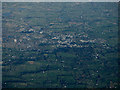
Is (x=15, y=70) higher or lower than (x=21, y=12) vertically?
lower

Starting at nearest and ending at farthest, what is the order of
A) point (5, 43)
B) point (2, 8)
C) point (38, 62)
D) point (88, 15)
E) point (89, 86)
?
point (89, 86) < point (38, 62) < point (5, 43) < point (88, 15) < point (2, 8)

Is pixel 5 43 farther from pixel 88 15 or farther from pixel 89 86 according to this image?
pixel 88 15

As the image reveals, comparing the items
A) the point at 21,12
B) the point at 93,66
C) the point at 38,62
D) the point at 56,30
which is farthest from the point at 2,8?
the point at 93,66

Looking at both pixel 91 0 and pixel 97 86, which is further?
pixel 91 0

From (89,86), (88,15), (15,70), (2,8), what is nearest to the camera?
(89,86)

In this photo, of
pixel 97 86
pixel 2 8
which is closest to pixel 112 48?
pixel 97 86

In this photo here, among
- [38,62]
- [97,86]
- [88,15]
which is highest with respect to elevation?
[88,15]
